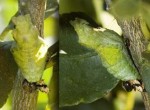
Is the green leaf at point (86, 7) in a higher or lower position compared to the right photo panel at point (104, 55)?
higher

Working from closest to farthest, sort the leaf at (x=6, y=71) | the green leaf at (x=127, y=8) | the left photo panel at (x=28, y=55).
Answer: the green leaf at (x=127, y=8) < the left photo panel at (x=28, y=55) < the leaf at (x=6, y=71)

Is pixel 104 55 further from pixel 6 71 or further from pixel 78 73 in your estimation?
pixel 6 71

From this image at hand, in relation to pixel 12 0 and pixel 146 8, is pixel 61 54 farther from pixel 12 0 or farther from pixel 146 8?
pixel 146 8

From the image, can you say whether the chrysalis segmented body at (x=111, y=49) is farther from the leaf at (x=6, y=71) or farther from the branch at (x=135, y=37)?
the leaf at (x=6, y=71)

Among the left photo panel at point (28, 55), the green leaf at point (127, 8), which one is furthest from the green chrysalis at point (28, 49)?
the green leaf at point (127, 8)

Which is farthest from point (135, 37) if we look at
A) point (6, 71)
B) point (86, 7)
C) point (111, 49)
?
point (6, 71)

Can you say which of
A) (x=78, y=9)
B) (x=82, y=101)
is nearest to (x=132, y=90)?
(x=82, y=101)
